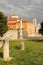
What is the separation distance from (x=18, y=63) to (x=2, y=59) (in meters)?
2.03

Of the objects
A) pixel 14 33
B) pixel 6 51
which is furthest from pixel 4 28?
pixel 6 51

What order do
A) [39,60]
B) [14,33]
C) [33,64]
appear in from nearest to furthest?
[33,64] → [39,60] → [14,33]

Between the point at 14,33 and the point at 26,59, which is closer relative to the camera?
the point at 26,59

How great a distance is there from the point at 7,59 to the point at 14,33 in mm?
44408

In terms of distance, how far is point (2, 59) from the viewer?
794 inches

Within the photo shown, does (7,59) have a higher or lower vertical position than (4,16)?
lower

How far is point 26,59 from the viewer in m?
20.1

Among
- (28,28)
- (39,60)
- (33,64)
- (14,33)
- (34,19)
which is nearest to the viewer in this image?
(33,64)

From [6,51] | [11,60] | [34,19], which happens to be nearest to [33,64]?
[11,60]

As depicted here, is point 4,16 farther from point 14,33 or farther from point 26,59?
point 26,59

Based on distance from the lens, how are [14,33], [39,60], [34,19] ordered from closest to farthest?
[39,60]
[14,33]
[34,19]

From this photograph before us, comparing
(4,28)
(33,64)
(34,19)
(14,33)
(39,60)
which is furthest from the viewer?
(34,19)

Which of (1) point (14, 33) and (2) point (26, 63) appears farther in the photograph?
(1) point (14, 33)

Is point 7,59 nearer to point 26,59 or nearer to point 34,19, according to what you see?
point 26,59
